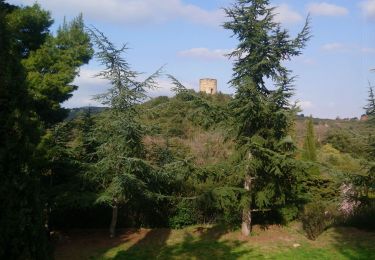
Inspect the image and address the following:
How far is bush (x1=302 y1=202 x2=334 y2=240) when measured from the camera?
39.0 ft

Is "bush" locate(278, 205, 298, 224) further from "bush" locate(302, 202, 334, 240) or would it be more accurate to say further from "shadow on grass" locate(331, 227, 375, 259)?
"shadow on grass" locate(331, 227, 375, 259)

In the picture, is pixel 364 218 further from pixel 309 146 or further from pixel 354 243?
pixel 309 146

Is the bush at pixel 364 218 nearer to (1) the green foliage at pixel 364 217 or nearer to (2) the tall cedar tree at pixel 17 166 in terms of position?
(1) the green foliage at pixel 364 217

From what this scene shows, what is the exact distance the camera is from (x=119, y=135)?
11688mm

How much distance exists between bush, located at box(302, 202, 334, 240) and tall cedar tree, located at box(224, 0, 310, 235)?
1012 mm

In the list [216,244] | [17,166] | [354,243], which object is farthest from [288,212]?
[17,166]

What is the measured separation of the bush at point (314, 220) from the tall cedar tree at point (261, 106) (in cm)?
101

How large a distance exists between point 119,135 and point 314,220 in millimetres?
6404

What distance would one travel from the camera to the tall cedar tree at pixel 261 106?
11586 mm

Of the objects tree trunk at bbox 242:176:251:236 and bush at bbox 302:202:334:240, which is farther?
tree trunk at bbox 242:176:251:236

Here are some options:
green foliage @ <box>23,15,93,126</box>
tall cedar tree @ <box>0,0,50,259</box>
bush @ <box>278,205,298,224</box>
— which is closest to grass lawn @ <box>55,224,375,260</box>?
bush @ <box>278,205,298,224</box>

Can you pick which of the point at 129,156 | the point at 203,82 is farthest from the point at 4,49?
the point at 203,82

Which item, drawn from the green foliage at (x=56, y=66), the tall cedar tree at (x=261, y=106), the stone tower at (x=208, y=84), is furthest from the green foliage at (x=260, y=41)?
the stone tower at (x=208, y=84)

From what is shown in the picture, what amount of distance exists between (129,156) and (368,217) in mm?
7507
